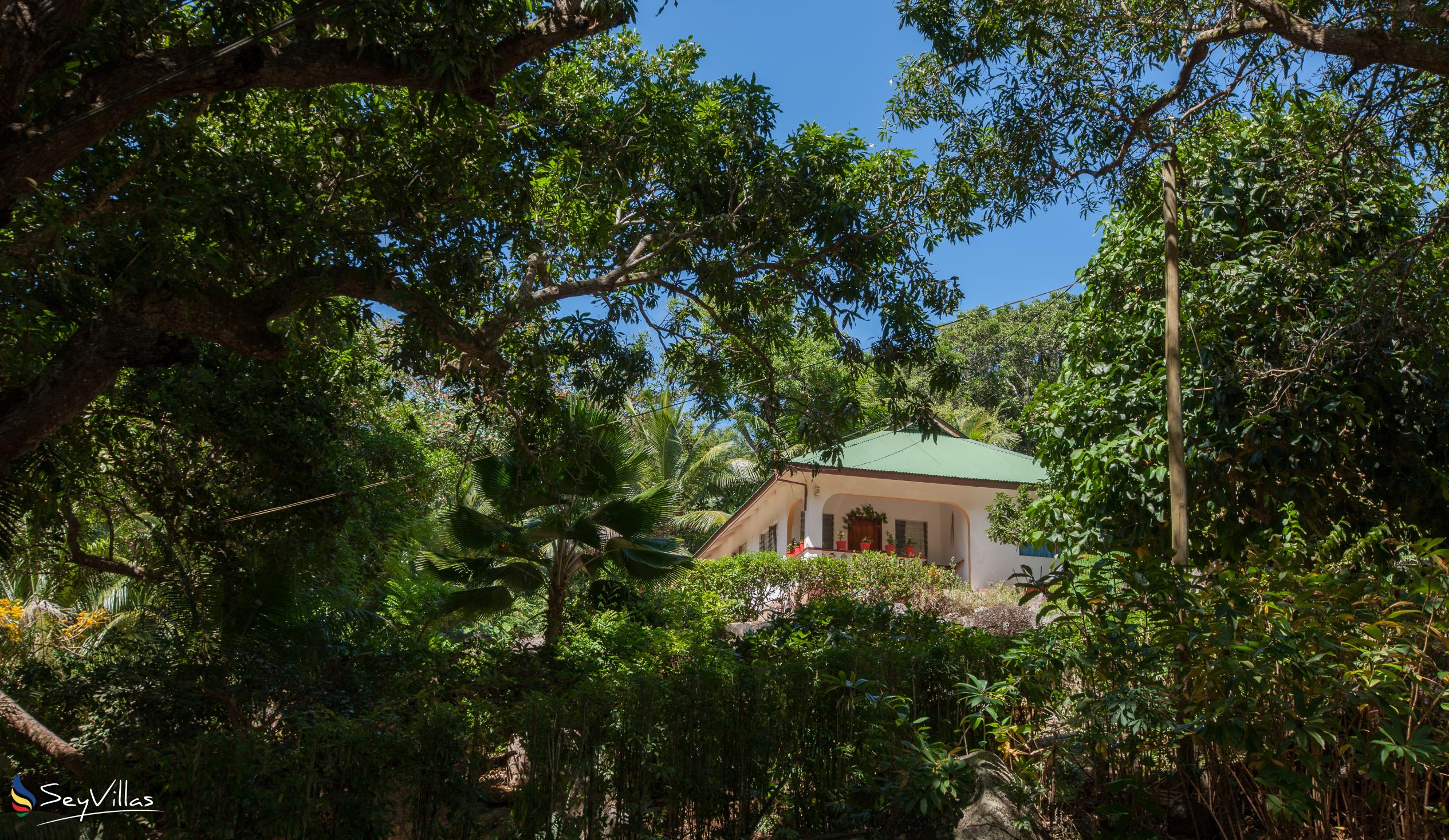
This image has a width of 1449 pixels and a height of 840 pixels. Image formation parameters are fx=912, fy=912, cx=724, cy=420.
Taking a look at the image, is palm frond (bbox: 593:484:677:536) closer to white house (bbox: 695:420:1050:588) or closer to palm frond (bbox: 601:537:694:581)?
palm frond (bbox: 601:537:694:581)

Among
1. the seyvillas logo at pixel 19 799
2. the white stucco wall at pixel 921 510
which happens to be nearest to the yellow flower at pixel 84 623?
the seyvillas logo at pixel 19 799

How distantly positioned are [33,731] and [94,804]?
245cm

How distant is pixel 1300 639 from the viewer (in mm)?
4738

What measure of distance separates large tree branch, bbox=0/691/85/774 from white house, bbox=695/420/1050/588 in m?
13.5

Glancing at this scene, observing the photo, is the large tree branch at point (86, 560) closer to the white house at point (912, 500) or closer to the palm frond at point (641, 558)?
the palm frond at point (641, 558)

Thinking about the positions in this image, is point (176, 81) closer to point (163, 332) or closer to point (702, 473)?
point (163, 332)

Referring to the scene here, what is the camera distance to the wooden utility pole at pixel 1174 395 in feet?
21.8

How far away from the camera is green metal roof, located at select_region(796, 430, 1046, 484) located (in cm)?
1983

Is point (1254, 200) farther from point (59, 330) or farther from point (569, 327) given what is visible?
point (59, 330)

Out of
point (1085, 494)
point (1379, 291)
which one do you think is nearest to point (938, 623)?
point (1085, 494)

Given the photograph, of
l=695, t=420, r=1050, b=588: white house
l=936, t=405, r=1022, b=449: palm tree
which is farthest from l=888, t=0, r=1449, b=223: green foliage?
l=936, t=405, r=1022, b=449: palm tree

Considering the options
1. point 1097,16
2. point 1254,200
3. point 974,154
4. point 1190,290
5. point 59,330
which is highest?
point 1097,16

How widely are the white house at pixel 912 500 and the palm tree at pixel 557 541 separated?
21.0ft

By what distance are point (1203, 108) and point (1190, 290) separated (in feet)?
5.28
